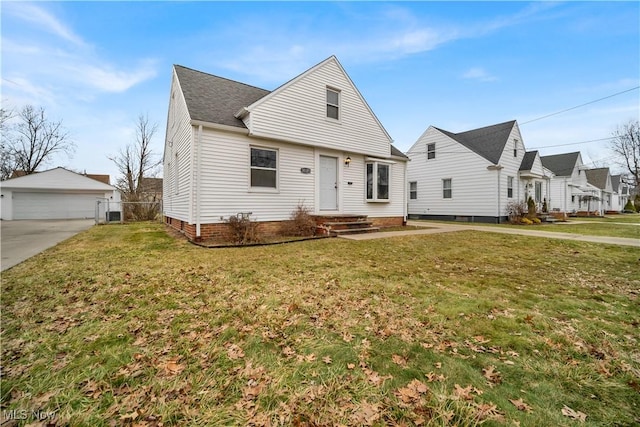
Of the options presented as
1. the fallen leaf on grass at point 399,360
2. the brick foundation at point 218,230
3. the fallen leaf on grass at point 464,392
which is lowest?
the fallen leaf on grass at point 399,360

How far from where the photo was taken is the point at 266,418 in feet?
5.23

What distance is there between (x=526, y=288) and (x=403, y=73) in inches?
560

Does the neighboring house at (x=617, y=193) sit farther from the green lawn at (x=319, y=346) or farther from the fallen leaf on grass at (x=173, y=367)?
the fallen leaf on grass at (x=173, y=367)

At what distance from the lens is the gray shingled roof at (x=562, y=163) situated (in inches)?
991

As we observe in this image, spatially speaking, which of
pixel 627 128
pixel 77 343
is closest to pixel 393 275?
pixel 77 343

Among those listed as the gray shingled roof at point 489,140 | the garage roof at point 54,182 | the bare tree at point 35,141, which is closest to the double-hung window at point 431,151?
the gray shingled roof at point 489,140

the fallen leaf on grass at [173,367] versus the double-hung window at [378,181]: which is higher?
the double-hung window at [378,181]

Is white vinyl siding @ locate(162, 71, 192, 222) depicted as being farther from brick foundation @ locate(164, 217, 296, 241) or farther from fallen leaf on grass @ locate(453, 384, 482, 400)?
fallen leaf on grass @ locate(453, 384, 482, 400)

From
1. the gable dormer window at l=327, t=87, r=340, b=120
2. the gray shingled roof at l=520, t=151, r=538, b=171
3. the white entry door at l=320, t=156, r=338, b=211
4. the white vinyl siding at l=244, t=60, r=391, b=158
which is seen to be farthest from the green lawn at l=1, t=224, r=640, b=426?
the gray shingled roof at l=520, t=151, r=538, b=171

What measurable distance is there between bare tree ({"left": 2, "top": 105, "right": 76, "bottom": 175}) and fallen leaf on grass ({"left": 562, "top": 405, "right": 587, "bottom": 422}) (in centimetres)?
4346

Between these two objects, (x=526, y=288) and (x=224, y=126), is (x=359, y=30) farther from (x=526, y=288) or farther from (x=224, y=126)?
(x=526, y=288)

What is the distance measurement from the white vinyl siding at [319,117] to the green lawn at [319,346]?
5.77 m

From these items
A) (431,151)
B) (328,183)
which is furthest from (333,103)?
(431,151)

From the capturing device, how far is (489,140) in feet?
58.5
